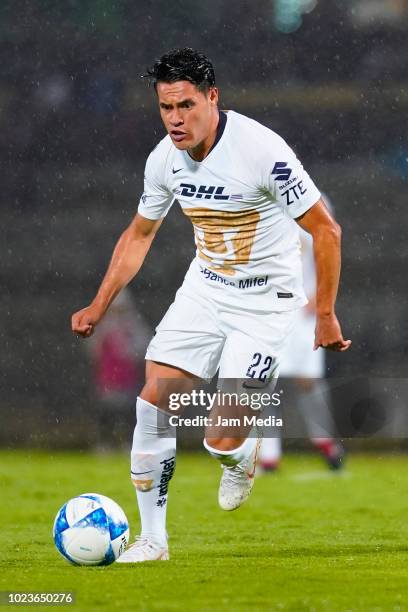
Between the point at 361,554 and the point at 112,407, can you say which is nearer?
the point at 361,554

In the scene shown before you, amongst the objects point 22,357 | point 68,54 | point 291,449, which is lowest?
point 291,449

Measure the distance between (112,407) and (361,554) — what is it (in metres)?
5.93

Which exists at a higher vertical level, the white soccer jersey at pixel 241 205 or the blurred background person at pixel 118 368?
the white soccer jersey at pixel 241 205

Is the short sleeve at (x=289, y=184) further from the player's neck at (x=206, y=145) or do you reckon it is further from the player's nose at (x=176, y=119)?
the player's nose at (x=176, y=119)

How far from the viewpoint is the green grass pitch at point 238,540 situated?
14.5 feet

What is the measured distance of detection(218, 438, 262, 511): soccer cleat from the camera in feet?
19.4

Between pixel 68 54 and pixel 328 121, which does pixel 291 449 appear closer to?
pixel 328 121

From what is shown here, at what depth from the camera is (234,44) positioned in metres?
12.7

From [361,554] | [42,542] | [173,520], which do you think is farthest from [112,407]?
[361,554]

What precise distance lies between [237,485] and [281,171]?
143cm

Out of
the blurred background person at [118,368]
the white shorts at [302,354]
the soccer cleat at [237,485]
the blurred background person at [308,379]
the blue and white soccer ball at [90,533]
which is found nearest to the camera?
the blue and white soccer ball at [90,533]

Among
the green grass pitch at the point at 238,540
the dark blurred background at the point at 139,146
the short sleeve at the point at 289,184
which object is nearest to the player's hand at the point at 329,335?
the short sleeve at the point at 289,184

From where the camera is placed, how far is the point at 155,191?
19.0 ft

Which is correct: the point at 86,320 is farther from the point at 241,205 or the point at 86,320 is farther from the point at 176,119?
the point at 176,119
